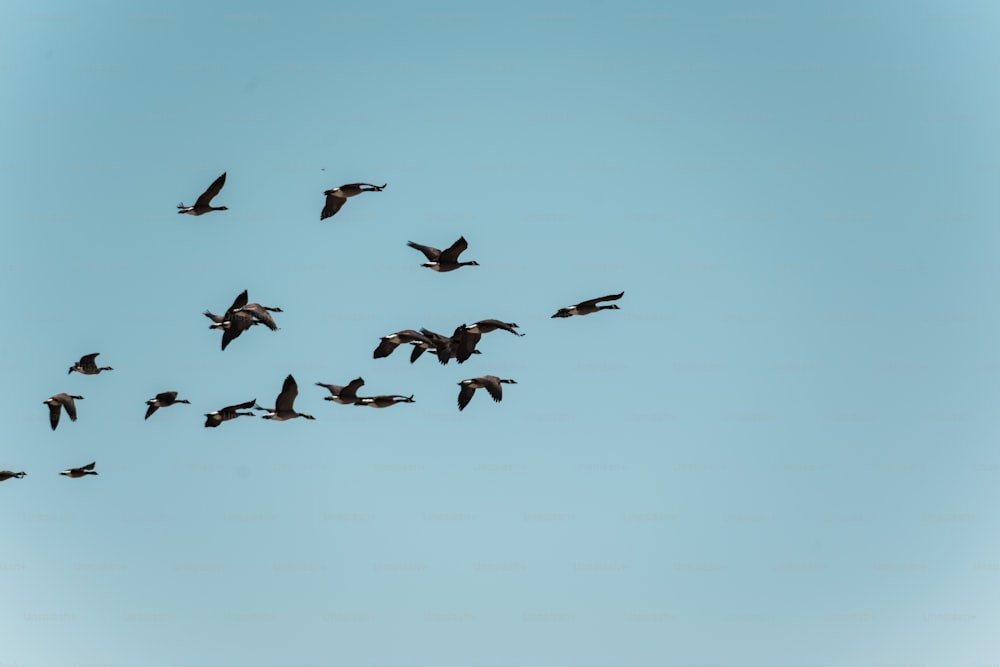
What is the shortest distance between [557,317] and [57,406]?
18119 mm

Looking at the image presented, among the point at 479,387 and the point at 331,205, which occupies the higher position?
the point at 331,205

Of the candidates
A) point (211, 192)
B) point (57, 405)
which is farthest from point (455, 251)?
point (57, 405)

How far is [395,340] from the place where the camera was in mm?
58406

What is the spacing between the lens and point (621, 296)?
186ft

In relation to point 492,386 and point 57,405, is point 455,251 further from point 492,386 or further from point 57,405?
point 57,405

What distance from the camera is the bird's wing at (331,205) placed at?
56791mm

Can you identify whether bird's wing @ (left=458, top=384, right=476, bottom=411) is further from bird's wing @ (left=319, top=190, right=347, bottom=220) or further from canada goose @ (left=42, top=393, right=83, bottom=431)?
canada goose @ (left=42, top=393, right=83, bottom=431)

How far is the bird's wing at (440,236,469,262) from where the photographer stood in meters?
54.0

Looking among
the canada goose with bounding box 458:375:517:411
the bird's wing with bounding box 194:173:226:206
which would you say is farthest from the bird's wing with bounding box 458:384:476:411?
the bird's wing with bounding box 194:173:226:206

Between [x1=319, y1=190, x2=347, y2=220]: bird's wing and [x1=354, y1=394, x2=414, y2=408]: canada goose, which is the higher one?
[x1=319, y1=190, x2=347, y2=220]: bird's wing

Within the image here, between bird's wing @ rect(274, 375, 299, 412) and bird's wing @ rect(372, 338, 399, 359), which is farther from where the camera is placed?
bird's wing @ rect(372, 338, 399, 359)

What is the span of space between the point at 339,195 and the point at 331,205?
445 millimetres

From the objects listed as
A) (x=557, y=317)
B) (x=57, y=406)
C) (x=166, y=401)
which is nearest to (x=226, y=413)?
(x=166, y=401)

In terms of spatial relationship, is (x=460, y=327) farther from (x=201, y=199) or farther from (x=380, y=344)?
(x=201, y=199)
